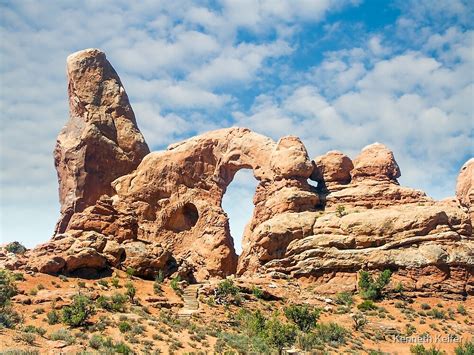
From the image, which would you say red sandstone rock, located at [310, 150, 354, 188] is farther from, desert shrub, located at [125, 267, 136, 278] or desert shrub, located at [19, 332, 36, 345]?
desert shrub, located at [19, 332, 36, 345]

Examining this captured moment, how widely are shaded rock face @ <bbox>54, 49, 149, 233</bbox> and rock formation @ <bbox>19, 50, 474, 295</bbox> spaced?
126 mm

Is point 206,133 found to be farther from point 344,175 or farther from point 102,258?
point 102,258

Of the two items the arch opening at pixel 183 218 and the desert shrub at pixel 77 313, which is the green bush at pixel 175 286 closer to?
the desert shrub at pixel 77 313

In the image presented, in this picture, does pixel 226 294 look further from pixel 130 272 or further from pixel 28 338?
pixel 28 338

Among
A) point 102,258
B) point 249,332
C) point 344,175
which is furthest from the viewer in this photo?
point 344,175

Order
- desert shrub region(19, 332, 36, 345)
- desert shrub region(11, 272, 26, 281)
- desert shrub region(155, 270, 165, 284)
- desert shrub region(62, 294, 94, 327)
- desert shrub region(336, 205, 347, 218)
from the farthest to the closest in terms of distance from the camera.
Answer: desert shrub region(336, 205, 347, 218) → desert shrub region(155, 270, 165, 284) → desert shrub region(11, 272, 26, 281) → desert shrub region(62, 294, 94, 327) → desert shrub region(19, 332, 36, 345)

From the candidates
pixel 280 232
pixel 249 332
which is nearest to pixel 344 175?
pixel 280 232

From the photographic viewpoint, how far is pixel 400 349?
32.6 meters

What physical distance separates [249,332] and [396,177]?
90.9 feet

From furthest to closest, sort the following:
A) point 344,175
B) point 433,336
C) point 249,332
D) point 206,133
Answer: point 206,133
point 344,175
point 433,336
point 249,332

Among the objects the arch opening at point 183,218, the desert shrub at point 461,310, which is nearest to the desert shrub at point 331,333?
the desert shrub at point 461,310

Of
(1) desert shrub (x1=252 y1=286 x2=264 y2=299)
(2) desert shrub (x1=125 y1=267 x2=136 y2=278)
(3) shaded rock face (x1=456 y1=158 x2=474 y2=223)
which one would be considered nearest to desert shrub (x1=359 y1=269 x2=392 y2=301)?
(1) desert shrub (x1=252 y1=286 x2=264 y2=299)

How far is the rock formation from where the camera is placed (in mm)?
42312

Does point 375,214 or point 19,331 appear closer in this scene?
point 19,331
